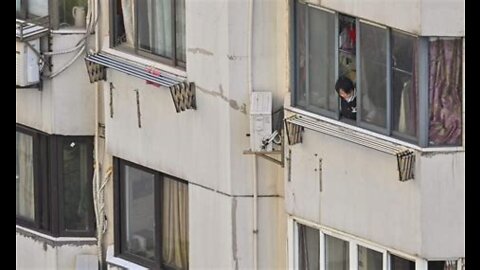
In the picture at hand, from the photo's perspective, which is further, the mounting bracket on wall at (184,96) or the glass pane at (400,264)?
the mounting bracket on wall at (184,96)

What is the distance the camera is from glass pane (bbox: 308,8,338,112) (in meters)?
17.0

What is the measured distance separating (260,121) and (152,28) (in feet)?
7.84

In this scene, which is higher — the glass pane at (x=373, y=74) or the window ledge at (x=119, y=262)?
the glass pane at (x=373, y=74)

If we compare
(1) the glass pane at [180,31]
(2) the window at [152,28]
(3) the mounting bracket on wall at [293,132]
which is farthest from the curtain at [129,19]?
(3) the mounting bracket on wall at [293,132]

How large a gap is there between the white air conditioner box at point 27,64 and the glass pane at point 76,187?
3.46 ft

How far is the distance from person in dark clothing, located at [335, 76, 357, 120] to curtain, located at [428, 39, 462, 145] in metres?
1.07

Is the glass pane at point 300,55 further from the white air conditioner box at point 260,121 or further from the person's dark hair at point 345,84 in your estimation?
the person's dark hair at point 345,84

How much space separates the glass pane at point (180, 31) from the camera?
1875 centimetres

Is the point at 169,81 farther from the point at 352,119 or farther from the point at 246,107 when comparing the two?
the point at 352,119

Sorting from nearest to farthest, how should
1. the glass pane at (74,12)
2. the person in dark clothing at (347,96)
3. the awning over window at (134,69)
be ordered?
the person in dark clothing at (347,96), the awning over window at (134,69), the glass pane at (74,12)

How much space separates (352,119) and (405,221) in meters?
1.23

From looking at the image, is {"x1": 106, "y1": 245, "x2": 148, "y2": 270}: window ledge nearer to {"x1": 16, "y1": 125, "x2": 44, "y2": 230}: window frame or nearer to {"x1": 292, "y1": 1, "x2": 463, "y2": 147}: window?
{"x1": 16, "y1": 125, "x2": 44, "y2": 230}: window frame

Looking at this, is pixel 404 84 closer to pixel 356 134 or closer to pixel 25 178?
pixel 356 134

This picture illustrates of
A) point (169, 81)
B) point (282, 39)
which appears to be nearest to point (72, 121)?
point (169, 81)
